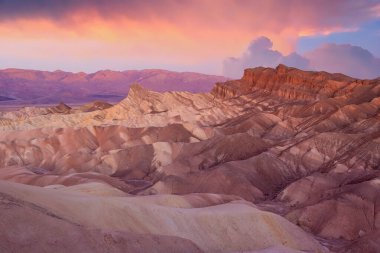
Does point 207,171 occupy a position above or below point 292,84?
below

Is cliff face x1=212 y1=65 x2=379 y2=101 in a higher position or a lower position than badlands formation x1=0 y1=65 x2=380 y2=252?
higher

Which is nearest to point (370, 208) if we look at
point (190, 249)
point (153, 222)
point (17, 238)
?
point (153, 222)

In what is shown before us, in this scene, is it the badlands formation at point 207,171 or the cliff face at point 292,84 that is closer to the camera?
the badlands formation at point 207,171

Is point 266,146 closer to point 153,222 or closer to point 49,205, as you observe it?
point 153,222

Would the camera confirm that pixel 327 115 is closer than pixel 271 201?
No

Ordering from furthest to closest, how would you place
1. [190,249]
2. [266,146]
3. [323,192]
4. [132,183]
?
[266,146]
[132,183]
[323,192]
[190,249]

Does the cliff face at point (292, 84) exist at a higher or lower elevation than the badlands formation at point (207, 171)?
higher

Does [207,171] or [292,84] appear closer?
[207,171]

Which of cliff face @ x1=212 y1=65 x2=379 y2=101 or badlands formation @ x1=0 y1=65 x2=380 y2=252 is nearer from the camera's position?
badlands formation @ x1=0 y1=65 x2=380 y2=252
